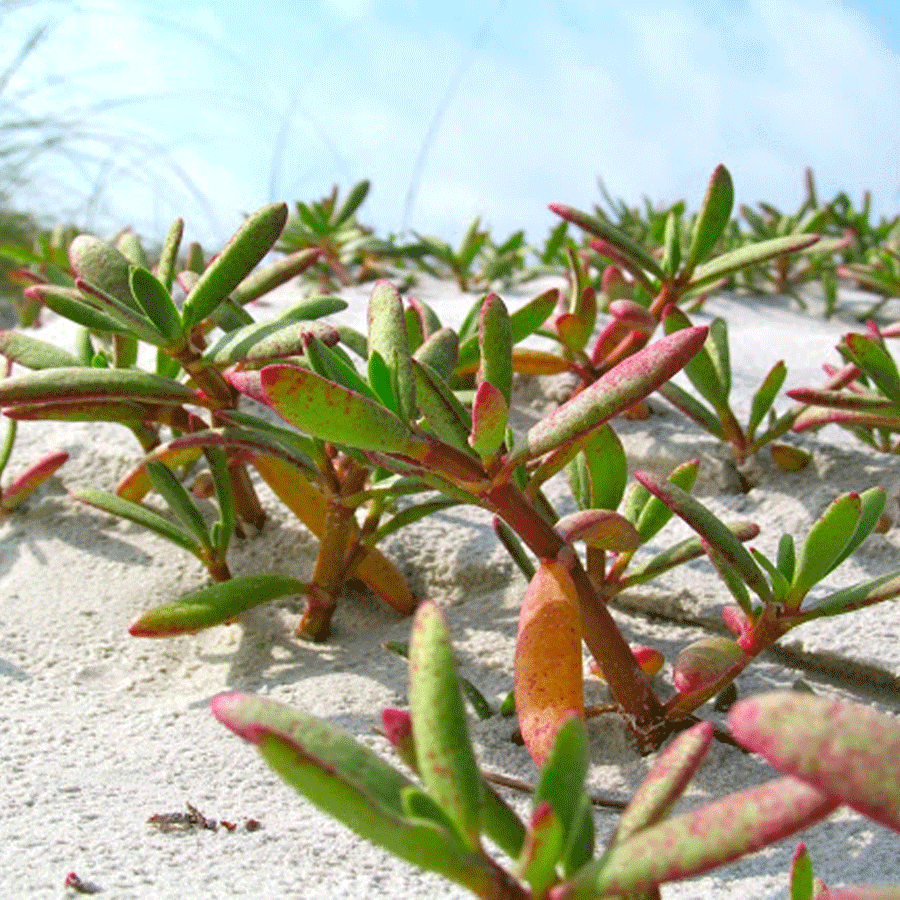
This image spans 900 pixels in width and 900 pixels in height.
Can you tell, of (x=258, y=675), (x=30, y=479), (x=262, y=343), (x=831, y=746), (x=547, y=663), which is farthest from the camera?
(x=30, y=479)

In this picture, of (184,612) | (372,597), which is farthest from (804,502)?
(184,612)

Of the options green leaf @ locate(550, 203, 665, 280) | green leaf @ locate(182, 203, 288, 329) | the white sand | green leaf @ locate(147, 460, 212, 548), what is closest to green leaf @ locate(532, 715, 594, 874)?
the white sand

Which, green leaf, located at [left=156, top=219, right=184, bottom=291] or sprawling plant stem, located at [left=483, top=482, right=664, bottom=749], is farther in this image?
green leaf, located at [left=156, top=219, right=184, bottom=291]

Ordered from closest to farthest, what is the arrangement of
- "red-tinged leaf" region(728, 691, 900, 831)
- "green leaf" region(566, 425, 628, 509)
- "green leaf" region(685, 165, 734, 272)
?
"red-tinged leaf" region(728, 691, 900, 831), "green leaf" region(566, 425, 628, 509), "green leaf" region(685, 165, 734, 272)

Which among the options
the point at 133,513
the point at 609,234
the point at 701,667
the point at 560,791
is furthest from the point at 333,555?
the point at 560,791

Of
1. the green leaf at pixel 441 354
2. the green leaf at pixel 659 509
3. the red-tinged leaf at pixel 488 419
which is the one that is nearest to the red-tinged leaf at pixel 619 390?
the red-tinged leaf at pixel 488 419

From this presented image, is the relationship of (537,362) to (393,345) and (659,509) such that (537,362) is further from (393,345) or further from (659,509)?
(393,345)

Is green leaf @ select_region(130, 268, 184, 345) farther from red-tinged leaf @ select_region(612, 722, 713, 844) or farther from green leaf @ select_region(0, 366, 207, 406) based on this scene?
red-tinged leaf @ select_region(612, 722, 713, 844)
